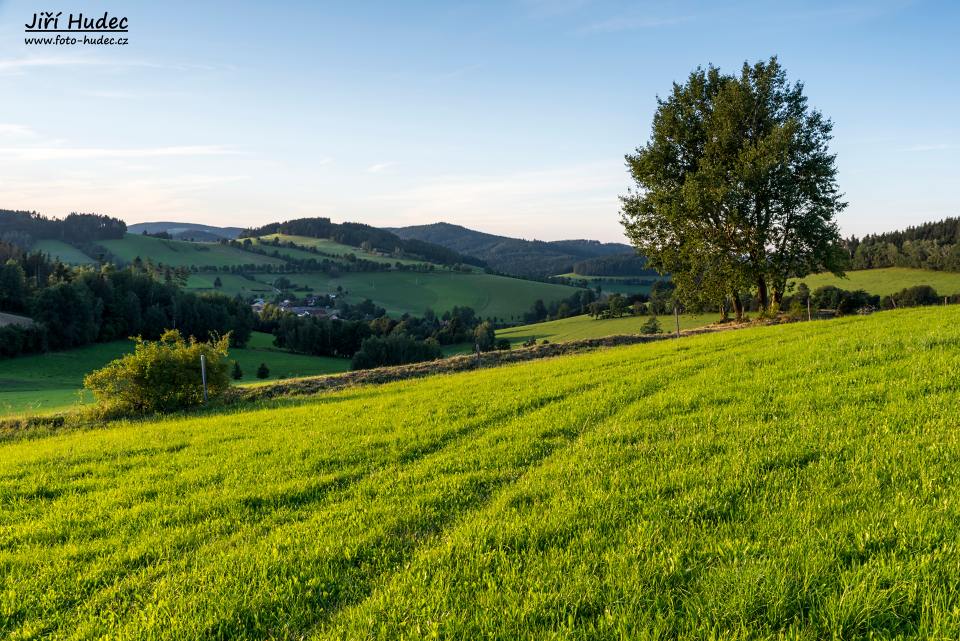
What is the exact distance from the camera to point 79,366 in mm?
71125

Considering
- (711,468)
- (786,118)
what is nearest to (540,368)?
(711,468)

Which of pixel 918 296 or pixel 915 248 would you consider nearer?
pixel 918 296

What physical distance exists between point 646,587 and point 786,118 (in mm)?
36552

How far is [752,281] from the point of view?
113ft

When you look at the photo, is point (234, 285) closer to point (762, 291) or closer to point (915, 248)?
point (762, 291)

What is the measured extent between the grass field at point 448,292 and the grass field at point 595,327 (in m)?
44.6

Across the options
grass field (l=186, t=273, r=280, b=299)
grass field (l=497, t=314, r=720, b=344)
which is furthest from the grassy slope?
grass field (l=186, t=273, r=280, b=299)

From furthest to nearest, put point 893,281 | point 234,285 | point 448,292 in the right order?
point 448,292 → point 234,285 → point 893,281

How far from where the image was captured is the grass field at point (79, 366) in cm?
4982

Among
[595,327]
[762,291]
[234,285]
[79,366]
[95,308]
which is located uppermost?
[234,285]

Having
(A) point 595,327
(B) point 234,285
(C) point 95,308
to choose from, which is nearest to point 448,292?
(B) point 234,285

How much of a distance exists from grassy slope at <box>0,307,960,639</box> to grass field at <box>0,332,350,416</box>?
38.3 meters

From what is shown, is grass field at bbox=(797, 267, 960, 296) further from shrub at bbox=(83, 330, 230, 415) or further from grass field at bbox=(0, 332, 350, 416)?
shrub at bbox=(83, 330, 230, 415)

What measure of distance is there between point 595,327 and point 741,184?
225ft
